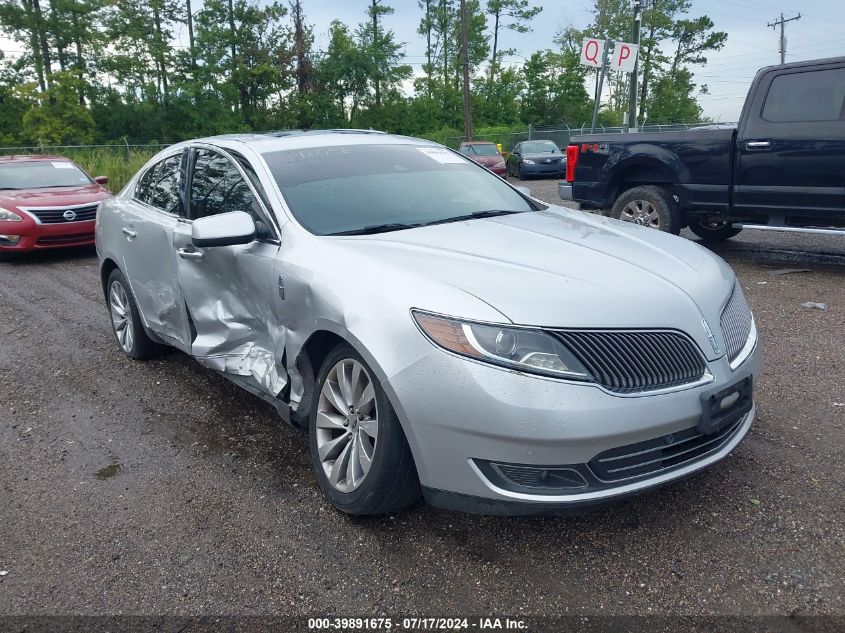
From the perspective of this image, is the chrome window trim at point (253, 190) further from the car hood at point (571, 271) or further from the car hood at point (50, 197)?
the car hood at point (50, 197)

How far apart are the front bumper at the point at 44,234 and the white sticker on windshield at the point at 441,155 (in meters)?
7.58

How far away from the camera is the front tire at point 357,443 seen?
268 centimetres

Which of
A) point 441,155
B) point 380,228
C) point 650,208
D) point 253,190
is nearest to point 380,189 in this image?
point 380,228

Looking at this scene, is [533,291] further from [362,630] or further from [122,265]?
[122,265]

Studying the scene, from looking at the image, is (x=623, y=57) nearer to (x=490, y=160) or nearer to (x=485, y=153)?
(x=490, y=160)

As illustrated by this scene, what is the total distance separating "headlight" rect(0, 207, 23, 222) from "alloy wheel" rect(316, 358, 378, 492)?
870cm

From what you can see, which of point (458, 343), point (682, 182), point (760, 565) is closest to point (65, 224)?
point (682, 182)

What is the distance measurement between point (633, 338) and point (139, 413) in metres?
3.12

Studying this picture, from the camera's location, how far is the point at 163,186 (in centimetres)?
475

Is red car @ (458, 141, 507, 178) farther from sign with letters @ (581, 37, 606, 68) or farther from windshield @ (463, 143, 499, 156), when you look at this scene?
sign with letters @ (581, 37, 606, 68)

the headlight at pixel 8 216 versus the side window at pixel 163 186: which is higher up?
the side window at pixel 163 186

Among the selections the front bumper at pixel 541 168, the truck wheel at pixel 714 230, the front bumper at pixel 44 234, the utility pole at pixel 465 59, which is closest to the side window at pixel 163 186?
the front bumper at pixel 44 234

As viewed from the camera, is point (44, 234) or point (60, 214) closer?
point (44, 234)

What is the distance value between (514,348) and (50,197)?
9.84 meters
